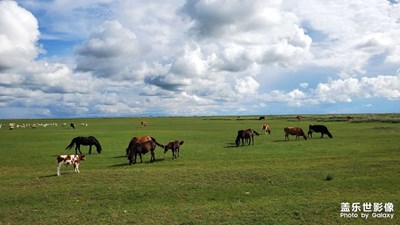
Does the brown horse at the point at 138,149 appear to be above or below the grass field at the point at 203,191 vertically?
above

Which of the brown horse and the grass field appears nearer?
the grass field

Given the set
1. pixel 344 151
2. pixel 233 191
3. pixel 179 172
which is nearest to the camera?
pixel 233 191

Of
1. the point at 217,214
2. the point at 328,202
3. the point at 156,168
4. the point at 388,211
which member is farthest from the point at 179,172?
the point at 388,211

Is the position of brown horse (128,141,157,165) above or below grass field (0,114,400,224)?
above

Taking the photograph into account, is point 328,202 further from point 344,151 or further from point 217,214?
point 344,151

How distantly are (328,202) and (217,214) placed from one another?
4275 millimetres

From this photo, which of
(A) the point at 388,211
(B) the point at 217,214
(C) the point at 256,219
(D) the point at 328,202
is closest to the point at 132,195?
(B) the point at 217,214

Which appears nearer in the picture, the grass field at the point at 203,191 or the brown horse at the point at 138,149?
the grass field at the point at 203,191

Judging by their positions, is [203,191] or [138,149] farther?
[138,149]

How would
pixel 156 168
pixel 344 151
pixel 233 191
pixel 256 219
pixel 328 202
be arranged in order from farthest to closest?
pixel 344 151
pixel 156 168
pixel 233 191
pixel 328 202
pixel 256 219

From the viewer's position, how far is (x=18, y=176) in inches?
737

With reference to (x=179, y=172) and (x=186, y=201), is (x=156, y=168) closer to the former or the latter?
(x=179, y=172)

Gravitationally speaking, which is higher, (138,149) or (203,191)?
(138,149)

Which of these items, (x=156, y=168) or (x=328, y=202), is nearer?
(x=328, y=202)
